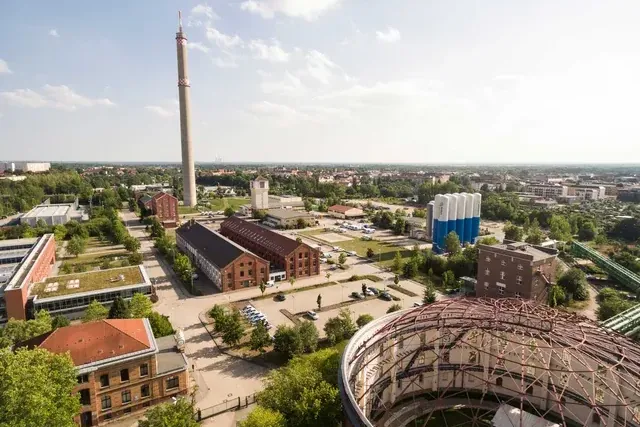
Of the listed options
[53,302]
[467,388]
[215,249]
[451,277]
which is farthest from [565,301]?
[53,302]

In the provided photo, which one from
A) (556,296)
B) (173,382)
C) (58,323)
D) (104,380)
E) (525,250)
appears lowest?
(173,382)

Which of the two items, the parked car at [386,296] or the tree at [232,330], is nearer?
the tree at [232,330]

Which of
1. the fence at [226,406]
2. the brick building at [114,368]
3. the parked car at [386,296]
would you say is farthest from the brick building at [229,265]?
the fence at [226,406]

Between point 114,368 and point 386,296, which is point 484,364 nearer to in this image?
point 386,296

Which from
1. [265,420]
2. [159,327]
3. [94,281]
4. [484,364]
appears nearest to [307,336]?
[265,420]

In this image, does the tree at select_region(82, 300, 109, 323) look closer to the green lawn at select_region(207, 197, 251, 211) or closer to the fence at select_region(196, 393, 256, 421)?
the fence at select_region(196, 393, 256, 421)

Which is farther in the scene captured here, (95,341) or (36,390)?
(95,341)

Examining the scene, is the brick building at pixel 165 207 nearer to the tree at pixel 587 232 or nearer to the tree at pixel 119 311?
the tree at pixel 119 311
